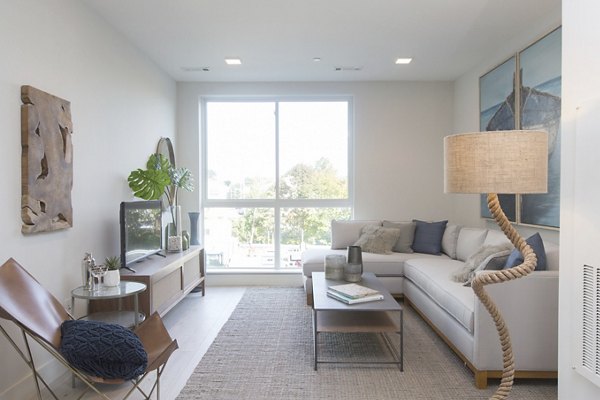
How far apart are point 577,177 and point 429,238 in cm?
311

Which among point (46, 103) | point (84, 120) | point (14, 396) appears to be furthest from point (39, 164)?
point (14, 396)

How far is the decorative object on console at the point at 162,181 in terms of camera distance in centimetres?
375

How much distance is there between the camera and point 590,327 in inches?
68.5

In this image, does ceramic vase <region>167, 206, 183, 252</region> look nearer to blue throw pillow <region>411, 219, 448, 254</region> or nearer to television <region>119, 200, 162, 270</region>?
television <region>119, 200, 162, 270</region>

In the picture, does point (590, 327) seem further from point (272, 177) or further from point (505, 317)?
point (272, 177)

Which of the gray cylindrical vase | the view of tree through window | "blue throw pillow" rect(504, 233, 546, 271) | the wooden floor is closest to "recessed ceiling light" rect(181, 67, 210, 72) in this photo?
the view of tree through window

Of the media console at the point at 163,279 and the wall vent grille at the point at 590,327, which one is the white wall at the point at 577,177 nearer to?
the wall vent grille at the point at 590,327

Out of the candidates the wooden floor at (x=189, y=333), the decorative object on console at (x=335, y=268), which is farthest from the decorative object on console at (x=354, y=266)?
the wooden floor at (x=189, y=333)

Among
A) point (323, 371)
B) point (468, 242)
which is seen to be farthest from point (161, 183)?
point (468, 242)

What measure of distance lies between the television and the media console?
99 mm

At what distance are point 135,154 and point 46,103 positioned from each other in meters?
1.46

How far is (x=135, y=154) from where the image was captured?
4016 millimetres

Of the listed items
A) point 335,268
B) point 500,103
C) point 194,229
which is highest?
point 500,103

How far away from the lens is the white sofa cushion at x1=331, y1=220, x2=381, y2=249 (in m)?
5.03
